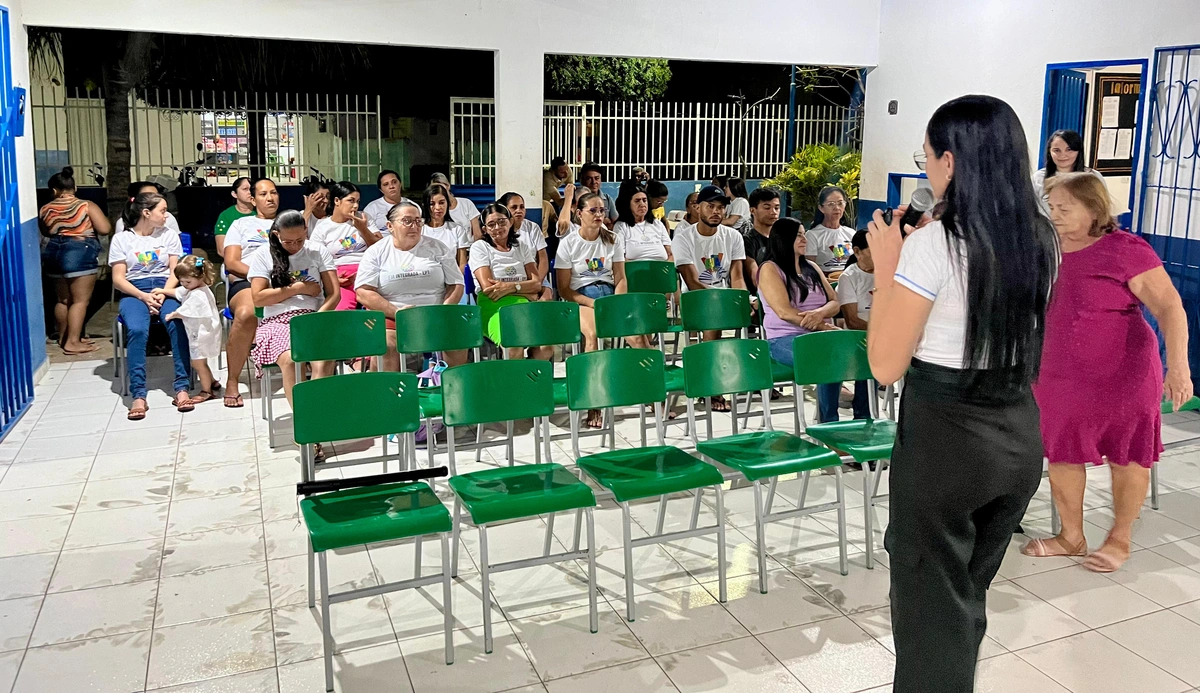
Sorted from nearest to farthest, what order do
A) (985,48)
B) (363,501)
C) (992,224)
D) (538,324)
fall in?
(992,224) < (363,501) < (538,324) < (985,48)

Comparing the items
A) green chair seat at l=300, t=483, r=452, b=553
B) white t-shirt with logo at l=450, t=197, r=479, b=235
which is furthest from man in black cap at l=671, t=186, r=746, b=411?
green chair seat at l=300, t=483, r=452, b=553

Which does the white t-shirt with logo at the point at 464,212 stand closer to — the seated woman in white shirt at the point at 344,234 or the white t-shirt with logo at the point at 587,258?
the seated woman in white shirt at the point at 344,234

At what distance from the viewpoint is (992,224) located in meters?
2.10

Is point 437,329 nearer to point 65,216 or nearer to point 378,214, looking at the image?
point 378,214

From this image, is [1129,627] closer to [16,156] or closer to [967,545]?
[967,545]

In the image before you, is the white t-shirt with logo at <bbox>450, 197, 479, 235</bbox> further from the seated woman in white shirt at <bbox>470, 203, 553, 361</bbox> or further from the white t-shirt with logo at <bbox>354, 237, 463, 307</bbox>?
the white t-shirt with logo at <bbox>354, 237, 463, 307</bbox>

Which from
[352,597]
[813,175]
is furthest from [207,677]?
[813,175]

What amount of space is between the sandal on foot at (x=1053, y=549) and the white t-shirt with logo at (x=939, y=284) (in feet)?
7.49

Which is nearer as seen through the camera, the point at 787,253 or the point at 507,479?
the point at 507,479

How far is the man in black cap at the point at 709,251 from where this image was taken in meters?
6.62

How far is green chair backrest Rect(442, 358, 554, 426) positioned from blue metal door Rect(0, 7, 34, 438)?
3192 millimetres

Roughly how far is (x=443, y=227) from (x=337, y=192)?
0.76 metres

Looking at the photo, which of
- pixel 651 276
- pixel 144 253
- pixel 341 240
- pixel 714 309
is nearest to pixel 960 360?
pixel 714 309

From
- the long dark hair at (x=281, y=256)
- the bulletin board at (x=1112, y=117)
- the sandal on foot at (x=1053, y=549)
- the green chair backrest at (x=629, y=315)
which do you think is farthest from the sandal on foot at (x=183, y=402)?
the bulletin board at (x=1112, y=117)
